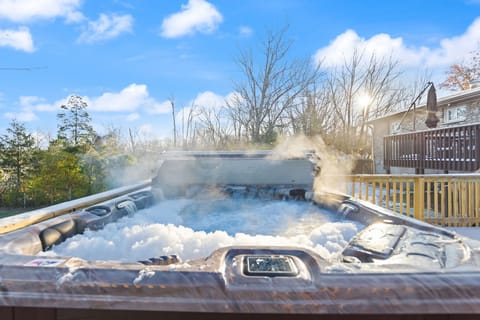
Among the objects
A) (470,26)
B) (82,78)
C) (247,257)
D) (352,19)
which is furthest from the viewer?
(470,26)

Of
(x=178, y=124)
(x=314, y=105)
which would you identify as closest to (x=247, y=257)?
(x=314, y=105)

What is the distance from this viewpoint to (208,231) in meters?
2.70

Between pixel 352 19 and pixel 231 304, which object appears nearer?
pixel 231 304

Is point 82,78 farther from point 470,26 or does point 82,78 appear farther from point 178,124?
point 470,26

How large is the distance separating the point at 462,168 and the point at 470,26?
9.20m

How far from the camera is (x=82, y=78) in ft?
31.9

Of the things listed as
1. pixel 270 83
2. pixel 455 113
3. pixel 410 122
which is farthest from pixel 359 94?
pixel 455 113

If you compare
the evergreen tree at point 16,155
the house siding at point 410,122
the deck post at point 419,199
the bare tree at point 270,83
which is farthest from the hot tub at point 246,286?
the bare tree at point 270,83

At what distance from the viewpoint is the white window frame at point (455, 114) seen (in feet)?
25.0

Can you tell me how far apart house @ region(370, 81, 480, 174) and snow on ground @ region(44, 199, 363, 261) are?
4.56m

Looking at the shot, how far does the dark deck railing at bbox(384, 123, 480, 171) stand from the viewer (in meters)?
5.76

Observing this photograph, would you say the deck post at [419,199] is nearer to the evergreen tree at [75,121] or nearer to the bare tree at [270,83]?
the evergreen tree at [75,121]

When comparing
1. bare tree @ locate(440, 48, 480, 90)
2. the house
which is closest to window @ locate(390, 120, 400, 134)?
the house

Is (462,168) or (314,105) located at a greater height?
(314,105)
